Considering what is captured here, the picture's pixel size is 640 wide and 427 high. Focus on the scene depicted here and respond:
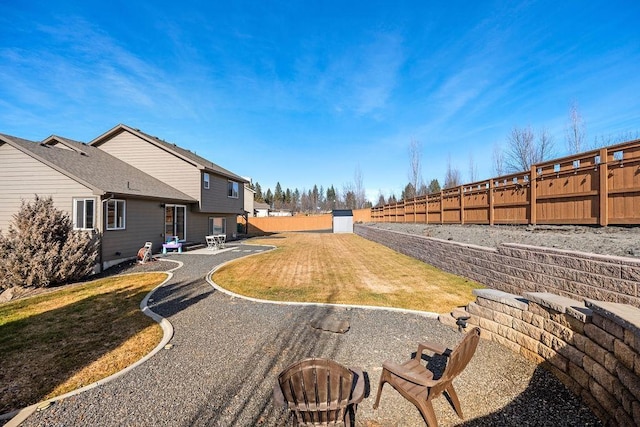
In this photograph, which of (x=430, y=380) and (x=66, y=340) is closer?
(x=430, y=380)

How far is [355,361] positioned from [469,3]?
14770 mm

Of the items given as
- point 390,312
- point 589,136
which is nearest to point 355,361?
point 390,312

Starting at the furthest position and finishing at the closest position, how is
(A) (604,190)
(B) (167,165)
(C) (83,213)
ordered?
(B) (167,165), (C) (83,213), (A) (604,190)

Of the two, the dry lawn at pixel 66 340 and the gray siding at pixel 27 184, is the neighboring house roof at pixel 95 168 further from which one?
the dry lawn at pixel 66 340

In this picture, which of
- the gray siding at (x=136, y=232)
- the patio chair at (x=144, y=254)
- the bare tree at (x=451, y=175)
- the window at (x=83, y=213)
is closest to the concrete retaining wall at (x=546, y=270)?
the patio chair at (x=144, y=254)

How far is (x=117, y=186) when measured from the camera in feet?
42.4

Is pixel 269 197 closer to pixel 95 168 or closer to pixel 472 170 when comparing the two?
pixel 472 170

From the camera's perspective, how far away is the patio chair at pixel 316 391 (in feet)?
7.51

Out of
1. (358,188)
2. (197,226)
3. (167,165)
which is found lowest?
(197,226)

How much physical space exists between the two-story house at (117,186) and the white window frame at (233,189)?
1.49m

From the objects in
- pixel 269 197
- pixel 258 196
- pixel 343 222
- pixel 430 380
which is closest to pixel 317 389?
pixel 430 380

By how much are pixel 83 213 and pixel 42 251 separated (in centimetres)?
341

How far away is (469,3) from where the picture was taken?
11.6 meters

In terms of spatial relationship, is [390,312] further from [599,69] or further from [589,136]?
[589,136]
